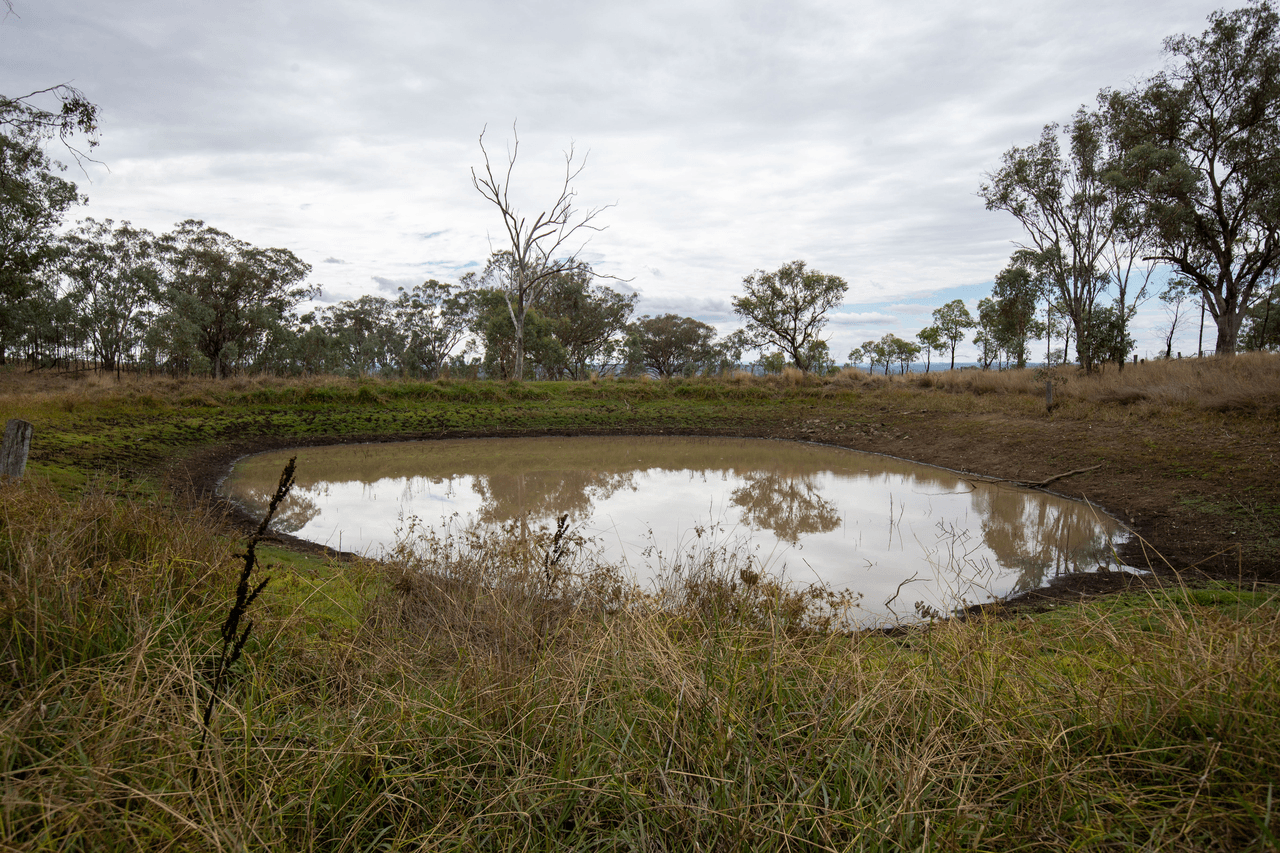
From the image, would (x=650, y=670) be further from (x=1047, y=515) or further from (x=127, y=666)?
(x=1047, y=515)

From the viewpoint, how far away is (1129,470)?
11.1 m

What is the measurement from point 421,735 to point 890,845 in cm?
141

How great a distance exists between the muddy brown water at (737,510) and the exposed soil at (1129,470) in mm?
505

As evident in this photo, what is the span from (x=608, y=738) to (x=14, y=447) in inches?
232

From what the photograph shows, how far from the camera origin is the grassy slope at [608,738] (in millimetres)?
1490

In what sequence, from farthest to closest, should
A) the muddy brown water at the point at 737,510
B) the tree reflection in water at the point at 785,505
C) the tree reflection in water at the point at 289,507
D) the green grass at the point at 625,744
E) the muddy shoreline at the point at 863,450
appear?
the tree reflection in water at the point at 785,505 < the tree reflection in water at the point at 289,507 < the muddy brown water at the point at 737,510 < the muddy shoreline at the point at 863,450 < the green grass at the point at 625,744

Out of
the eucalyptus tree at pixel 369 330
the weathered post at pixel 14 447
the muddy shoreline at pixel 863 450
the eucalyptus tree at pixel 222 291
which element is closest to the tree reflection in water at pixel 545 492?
the muddy shoreline at pixel 863 450

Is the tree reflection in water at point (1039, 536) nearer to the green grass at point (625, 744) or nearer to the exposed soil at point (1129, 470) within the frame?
the exposed soil at point (1129, 470)

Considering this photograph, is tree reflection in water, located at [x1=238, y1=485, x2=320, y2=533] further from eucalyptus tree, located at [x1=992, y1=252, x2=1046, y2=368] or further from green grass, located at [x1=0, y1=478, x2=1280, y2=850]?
eucalyptus tree, located at [x1=992, y1=252, x2=1046, y2=368]

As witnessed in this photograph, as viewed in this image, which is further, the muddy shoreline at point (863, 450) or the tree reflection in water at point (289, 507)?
the tree reflection in water at point (289, 507)

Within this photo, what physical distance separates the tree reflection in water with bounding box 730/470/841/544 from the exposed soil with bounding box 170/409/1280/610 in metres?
3.04

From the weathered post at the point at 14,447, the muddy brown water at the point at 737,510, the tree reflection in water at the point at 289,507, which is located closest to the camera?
the weathered post at the point at 14,447

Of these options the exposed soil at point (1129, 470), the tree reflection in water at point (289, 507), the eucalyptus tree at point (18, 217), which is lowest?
the tree reflection in water at point (289, 507)

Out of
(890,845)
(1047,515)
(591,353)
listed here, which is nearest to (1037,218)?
(1047,515)
